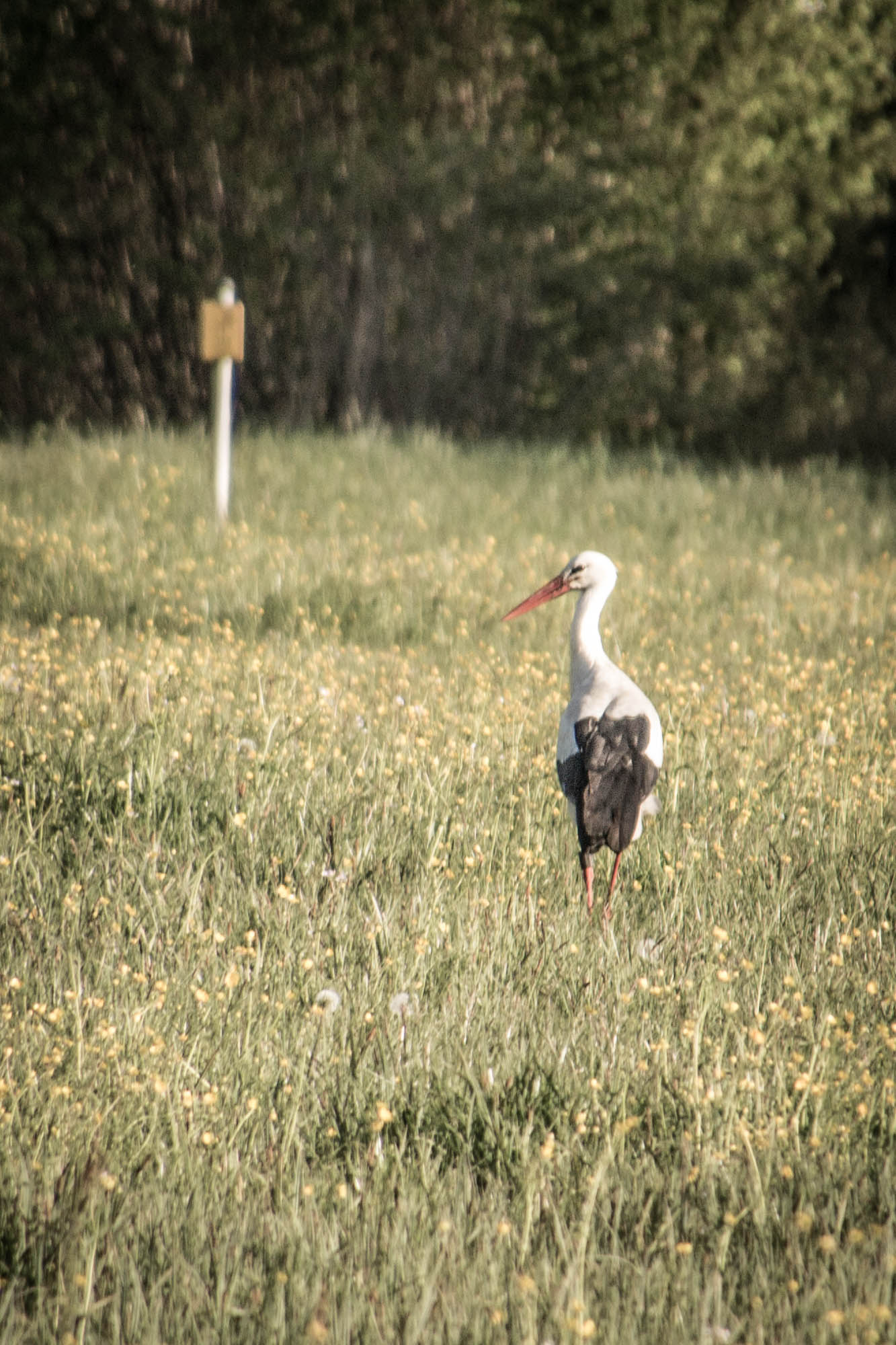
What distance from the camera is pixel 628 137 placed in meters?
15.4

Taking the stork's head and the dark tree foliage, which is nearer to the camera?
the stork's head

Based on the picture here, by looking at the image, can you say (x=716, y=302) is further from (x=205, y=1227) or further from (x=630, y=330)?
(x=205, y=1227)

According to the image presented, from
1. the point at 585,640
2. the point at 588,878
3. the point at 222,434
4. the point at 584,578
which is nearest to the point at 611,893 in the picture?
the point at 588,878

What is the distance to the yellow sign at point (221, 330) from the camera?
26.3 feet

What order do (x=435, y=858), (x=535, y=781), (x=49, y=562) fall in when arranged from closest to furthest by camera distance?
(x=435, y=858)
(x=535, y=781)
(x=49, y=562)

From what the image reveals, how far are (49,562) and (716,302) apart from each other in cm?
1163

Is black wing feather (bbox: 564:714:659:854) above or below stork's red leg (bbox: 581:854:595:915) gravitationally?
above

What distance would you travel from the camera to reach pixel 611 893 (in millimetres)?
3441

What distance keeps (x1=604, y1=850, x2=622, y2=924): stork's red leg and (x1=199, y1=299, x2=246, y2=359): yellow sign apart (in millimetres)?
5572

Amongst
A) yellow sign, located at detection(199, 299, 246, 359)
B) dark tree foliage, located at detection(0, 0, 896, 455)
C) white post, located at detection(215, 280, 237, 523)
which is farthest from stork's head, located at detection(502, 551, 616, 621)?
dark tree foliage, located at detection(0, 0, 896, 455)

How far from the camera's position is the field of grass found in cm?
200

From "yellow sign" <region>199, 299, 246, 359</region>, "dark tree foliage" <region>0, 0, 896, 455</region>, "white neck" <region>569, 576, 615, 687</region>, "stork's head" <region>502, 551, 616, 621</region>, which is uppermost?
"dark tree foliage" <region>0, 0, 896, 455</region>

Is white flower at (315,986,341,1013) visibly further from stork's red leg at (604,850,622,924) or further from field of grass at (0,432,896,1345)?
stork's red leg at (604,850,622,924)

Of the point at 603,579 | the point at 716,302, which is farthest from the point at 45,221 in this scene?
the point at 603,579
